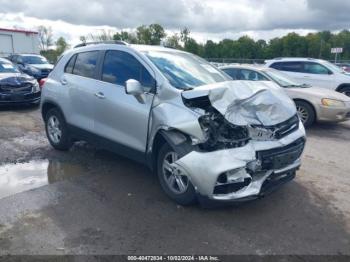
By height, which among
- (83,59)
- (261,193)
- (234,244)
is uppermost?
(83,59)

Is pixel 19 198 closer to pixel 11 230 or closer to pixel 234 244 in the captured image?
pixel 11 230

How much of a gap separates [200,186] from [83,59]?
314 cm

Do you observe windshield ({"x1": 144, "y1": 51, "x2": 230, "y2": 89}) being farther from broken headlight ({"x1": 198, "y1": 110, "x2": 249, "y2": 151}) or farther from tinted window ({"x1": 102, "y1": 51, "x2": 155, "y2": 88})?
broken headlight ({"x1": 198, "y1": 110, "x2": 249, "y2": 151})

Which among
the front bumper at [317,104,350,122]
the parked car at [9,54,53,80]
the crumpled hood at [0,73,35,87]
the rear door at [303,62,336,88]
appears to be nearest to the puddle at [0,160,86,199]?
the crumpled hood at [0,73,35,87]

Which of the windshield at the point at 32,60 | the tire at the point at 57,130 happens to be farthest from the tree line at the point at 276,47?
the tire at the point at 57,130

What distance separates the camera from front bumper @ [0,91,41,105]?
10109mm

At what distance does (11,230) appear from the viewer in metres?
3.67

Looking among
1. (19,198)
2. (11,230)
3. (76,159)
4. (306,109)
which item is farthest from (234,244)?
(306,109)

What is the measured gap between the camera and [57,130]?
6.27m

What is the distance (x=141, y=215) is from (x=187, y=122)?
1.16m

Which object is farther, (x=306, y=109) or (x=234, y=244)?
(x=306, y=109)

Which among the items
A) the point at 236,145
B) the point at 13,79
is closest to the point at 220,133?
the point at 236,145

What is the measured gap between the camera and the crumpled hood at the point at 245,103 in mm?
3842

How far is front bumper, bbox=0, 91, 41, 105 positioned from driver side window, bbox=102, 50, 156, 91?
20.1 feet
